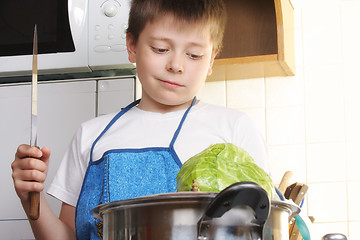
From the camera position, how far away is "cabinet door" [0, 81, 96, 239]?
140 centimetres

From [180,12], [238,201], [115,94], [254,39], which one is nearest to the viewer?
[238,201]

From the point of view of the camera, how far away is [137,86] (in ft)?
4.58

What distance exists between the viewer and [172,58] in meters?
1.01

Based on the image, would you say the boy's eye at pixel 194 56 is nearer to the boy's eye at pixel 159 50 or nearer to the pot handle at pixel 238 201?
the boy's eye at pixel 159 50

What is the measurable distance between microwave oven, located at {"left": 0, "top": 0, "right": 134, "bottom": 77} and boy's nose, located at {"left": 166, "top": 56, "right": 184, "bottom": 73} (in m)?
0.40

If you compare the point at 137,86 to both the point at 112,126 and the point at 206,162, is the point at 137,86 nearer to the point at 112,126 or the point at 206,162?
the point at 112,126

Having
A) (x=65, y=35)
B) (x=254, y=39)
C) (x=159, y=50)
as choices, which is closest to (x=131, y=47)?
(x=159, y=50)

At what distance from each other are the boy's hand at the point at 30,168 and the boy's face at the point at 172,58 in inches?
11.6

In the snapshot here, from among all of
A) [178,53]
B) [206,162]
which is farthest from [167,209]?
[178,53]

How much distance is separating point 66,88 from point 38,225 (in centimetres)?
48

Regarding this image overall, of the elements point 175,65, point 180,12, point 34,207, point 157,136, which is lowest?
point 34,207

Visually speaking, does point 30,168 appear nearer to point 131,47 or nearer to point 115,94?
point 131,47

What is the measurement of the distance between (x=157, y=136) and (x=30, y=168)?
31 centimetres

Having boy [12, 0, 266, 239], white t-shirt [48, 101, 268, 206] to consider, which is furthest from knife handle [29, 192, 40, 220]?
white t-shirt [48, 101, 268, 206]
